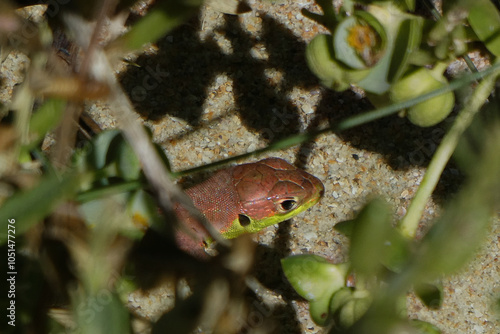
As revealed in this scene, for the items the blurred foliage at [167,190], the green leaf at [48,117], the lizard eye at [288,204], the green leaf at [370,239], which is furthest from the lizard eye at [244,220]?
the green leaf at [370,239]

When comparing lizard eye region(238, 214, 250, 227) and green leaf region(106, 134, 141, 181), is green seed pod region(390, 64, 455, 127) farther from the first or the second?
lizard eye region(238, 214, 250, 227)

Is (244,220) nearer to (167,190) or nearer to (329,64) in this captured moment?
(329,64)

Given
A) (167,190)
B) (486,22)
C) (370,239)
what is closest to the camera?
(370,239)

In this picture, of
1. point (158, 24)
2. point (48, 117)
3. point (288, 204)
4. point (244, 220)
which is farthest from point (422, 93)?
point (244, 220)

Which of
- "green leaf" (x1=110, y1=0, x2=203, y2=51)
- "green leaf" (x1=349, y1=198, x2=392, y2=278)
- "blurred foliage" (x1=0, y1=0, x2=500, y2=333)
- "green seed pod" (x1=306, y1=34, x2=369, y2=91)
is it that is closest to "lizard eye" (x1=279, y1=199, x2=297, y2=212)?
"blurred foliage" (x1=0, y1=0, x2=500, y2=333)

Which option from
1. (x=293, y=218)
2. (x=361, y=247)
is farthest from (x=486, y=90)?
(x=293, y=218)

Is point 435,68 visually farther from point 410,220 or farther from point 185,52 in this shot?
point 185,52

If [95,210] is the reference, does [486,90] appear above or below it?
above
